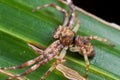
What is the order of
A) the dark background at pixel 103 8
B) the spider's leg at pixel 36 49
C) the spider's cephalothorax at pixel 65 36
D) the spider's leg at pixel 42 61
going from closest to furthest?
the spider's leg at pixel 42 61
the spider's leg at pixel 36 49
the spider's cephalothorax at pixel 65 36
the dark background at pixel 103 8

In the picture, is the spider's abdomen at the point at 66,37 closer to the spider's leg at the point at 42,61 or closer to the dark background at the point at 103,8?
the spider's leg at the point at 42,61

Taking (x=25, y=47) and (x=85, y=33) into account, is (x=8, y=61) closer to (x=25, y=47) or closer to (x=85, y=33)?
(x=25, y=47)

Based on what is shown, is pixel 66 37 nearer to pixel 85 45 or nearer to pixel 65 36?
pixel 65 36

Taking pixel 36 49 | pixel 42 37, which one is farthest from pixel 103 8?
pixel 36 49

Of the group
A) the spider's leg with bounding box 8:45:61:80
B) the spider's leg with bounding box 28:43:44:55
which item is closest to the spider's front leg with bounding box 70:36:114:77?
the spider's leg with bounding box 8:45:61:80

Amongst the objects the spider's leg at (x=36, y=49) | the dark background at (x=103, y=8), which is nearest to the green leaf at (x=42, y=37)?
the spider's leg at (x=36, y=49)

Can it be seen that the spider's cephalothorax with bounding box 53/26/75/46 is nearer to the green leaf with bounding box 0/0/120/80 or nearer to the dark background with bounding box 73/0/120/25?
the green leaf with bounding box 0/0/120/80

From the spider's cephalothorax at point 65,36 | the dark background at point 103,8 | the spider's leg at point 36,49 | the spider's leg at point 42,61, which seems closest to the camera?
the spider's leg at point 42,61
